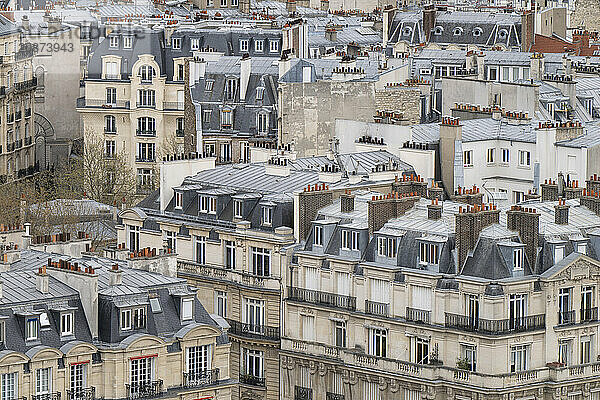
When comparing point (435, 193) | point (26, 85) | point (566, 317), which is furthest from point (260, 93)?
point (566, 317)

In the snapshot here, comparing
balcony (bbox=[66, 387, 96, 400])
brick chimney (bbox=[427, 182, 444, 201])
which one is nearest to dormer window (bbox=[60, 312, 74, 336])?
balcony (bbox=[66, 387, 96, 400])

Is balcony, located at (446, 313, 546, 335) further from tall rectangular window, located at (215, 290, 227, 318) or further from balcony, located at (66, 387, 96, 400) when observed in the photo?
balcony, located at (66, 387, 96, 400)

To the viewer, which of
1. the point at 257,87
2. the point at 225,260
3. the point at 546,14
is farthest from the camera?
the point at 546,14

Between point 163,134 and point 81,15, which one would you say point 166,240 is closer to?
point 163,134

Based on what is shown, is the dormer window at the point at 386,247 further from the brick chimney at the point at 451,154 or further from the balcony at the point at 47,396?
the brick chimney at the point at 451,154

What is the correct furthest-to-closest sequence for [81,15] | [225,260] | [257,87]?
[81,15] → [257,87] → [225,260]

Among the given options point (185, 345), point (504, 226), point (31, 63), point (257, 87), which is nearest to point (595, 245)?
point (504, 226)
